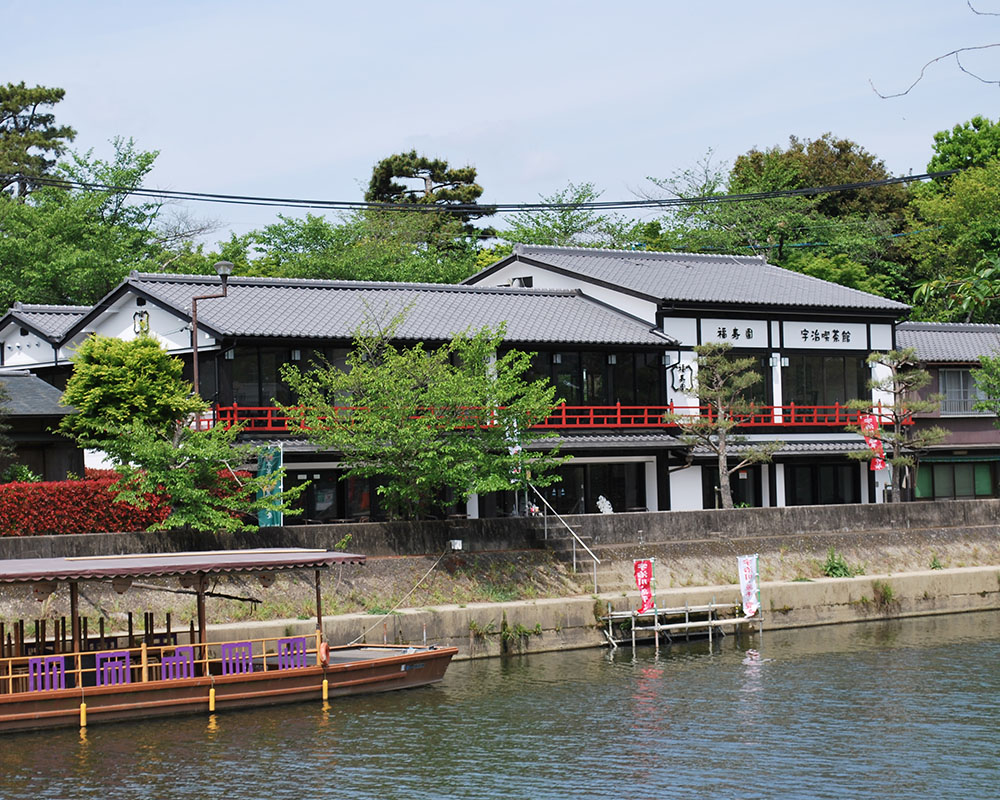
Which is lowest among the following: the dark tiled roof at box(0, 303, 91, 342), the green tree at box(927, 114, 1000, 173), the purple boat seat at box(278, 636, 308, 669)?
the purple boat seat at box(278, 636, 308, 669)

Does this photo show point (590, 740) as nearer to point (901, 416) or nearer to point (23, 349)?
point (901, 416)

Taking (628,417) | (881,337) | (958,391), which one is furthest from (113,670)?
(958,391)

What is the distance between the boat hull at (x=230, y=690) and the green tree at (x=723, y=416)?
620 inches

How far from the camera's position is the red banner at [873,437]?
43312mm

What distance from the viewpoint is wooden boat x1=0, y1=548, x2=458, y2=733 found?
2355 cm

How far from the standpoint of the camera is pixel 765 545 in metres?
37.3

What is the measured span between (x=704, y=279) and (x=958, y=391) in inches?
407

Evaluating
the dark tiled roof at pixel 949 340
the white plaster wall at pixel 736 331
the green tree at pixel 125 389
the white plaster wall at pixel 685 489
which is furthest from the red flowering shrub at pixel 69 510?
the dark tiled roof at pixel 949 340

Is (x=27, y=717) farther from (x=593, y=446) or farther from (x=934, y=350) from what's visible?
(x=934, y=350)

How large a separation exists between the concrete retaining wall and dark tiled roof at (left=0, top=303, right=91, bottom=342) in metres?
19.6

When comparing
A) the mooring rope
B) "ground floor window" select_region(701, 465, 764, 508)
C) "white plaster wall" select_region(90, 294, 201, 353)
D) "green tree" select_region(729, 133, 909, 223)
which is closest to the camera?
the mooring rope

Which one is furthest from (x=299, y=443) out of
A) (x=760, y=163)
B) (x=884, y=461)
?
(x=760, y=163)

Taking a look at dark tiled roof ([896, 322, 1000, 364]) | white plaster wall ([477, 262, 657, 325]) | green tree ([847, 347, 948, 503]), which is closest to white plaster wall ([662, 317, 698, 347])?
white plaster wall ([477, 262, 657, 325])

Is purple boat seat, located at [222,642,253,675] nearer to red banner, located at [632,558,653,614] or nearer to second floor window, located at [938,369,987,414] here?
red banner, located at [632,558,653,614]
